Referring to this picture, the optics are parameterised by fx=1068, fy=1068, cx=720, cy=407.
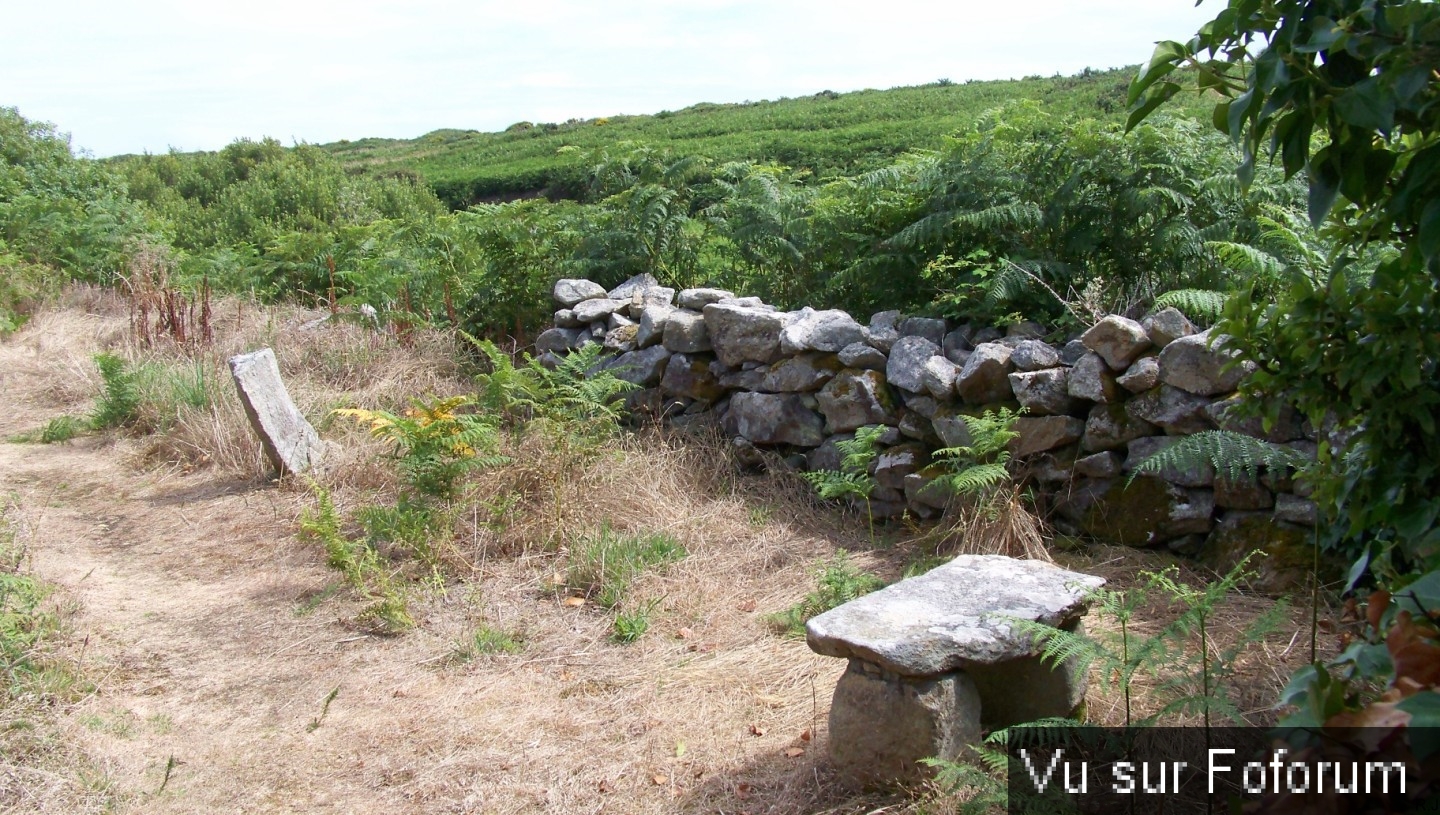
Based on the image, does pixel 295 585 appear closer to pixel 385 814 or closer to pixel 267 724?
pixel 267 724

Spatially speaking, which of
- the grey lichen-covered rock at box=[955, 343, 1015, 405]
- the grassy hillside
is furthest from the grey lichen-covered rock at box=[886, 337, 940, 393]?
the grassy hillside

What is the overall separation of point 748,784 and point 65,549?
3964mm

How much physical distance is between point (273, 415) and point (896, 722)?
4550mm

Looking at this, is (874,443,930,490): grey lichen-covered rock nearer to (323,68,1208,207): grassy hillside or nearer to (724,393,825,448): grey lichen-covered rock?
(724,393,825,448): grey lichen-covered rock

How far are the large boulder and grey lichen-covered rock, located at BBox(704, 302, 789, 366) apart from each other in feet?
4.81

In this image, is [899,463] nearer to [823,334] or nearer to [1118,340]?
[823,334]

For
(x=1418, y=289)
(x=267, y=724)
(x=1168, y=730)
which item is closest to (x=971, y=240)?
(x=1168, y=730)

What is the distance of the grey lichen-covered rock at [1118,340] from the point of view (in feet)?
14.9

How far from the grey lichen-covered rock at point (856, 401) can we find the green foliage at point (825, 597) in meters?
1.11

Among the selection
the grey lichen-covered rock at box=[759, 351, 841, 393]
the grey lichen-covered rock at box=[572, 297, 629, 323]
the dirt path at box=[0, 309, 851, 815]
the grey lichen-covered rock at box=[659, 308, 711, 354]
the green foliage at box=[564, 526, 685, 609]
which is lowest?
the dirt path at box=[0, 309, 851, 815]

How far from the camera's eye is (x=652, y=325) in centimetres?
633

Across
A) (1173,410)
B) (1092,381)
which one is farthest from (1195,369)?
(1092,381)

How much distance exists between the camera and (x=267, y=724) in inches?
147

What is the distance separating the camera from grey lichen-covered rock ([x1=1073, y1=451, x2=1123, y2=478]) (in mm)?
4617
